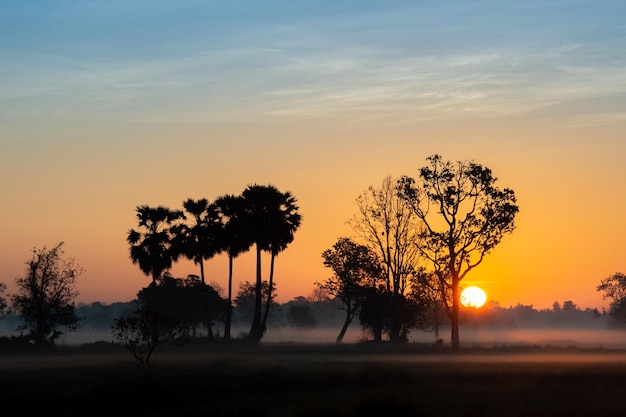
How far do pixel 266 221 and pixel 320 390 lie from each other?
191ft

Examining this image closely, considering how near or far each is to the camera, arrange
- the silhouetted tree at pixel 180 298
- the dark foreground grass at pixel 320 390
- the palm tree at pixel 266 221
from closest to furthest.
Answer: the dark foreground grass at pixel 320 390 < the palm tree at pixel 266 221 < the silhouetted tree at pixel 180 298

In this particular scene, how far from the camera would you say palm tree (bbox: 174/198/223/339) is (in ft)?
383

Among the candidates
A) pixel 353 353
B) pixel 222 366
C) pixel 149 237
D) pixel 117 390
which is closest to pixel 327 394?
pixel 117 390

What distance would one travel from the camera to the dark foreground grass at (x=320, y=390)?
4497 centimetres

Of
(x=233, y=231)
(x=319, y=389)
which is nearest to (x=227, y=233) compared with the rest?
(x=233, y=231)

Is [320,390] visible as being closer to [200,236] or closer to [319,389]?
[319,389]

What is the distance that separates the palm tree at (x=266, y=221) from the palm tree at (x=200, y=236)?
586cm

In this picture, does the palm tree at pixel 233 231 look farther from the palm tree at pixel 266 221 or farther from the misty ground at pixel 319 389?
the misty ground at pixel 319 389

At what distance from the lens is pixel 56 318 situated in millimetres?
111938

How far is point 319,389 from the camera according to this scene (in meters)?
55.4

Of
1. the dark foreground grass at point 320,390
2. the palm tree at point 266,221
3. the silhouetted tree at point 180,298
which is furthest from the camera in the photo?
the silhouetted tree at point 180,298

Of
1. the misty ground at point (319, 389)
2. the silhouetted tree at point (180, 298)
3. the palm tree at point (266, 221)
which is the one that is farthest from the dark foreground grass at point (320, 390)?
the silhouetted tree at point (180, 298)

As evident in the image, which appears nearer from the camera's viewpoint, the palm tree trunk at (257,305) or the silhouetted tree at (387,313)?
the palm tree trunk at (257,305)

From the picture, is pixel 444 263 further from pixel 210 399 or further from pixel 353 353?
pixel 210 399
